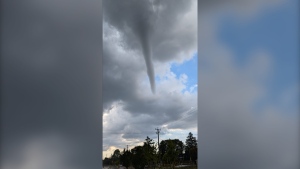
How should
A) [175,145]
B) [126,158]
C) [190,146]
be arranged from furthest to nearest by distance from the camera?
1. [190,146]
2. [175,145]
3. [126,158]

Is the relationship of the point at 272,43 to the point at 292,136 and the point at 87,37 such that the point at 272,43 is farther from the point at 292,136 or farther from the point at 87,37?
the point at 87,37

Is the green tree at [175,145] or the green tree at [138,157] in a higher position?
the green tree at [175,145]

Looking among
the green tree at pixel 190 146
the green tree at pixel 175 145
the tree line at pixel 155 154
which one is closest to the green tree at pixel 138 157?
the tree line at pixel 155 154

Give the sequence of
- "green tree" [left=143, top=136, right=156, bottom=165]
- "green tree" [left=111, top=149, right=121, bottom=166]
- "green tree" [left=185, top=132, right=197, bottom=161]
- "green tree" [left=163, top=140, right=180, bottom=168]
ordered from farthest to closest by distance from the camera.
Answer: "green tree" [left=185, top=132, right=197, bottom=161] → "green tree" [left=163, top=140, right=180, bottom=168] → "green tree" [left=143, top=136, right=156, bottom=165] → "green tree" [left=111, top=149, right=121, bottom=166]

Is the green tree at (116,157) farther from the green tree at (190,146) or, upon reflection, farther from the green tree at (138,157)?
the green tree at (190,146)

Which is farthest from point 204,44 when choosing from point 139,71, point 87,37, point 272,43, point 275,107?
point 139,71

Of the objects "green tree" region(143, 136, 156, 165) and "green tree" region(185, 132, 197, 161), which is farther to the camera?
"green tree" region(185, 132, 197, 161)

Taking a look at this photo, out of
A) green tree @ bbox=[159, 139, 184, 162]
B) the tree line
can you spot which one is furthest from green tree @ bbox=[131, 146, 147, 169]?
green tree @ bbox=[159, 139, 184, 162]

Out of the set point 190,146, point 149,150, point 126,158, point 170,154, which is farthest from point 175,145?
point 126,158

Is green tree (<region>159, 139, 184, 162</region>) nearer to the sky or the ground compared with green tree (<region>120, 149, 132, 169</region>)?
nearer to the sky

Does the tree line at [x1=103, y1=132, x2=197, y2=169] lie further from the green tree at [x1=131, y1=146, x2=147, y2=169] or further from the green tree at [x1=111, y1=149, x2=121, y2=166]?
the green tree at [x1=111, y1=149, x2=121, y2=166]

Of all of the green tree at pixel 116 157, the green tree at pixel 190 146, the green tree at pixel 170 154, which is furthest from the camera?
the green tree at pixel 190 146

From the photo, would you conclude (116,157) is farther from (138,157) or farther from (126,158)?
(138,157)

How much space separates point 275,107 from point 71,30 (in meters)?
1.44
